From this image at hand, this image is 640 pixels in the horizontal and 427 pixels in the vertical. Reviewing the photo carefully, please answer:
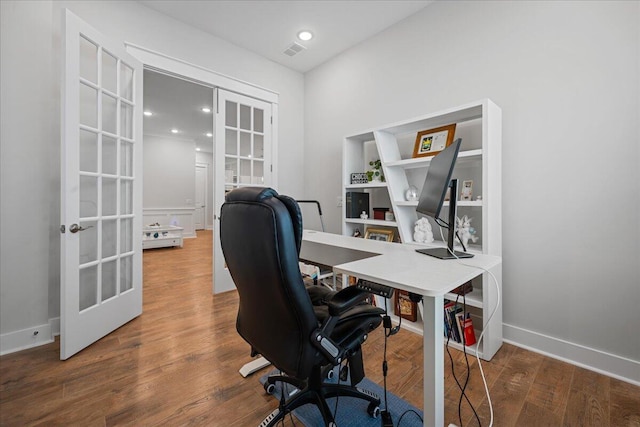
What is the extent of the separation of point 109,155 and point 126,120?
39 cm

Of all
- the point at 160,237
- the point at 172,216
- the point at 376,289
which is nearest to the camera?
the point at 376,289

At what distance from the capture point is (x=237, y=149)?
334 cm

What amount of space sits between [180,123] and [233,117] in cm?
404

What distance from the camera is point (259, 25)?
290 centimetres

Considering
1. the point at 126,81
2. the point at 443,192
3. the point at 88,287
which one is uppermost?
the point at 126,81

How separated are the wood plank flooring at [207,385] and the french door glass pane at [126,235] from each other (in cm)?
68

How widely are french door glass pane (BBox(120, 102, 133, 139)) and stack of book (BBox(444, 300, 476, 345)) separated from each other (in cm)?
310

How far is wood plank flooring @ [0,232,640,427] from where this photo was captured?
1341mm

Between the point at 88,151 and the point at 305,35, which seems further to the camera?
the point at 305,35

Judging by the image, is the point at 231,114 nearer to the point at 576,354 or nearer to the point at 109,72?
the point at 109,72

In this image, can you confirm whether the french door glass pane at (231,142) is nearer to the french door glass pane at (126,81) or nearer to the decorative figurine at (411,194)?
the french door glass pane at (126,81)

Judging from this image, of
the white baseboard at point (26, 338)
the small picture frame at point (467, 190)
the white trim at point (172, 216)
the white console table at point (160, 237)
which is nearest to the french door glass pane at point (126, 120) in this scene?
the white baseboard at point (26, 338)

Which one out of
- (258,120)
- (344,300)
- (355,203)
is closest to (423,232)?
(355,203)

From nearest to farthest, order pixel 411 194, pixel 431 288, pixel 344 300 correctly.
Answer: pixel 431 288 → pixel 344 300 → pixel 411 194
